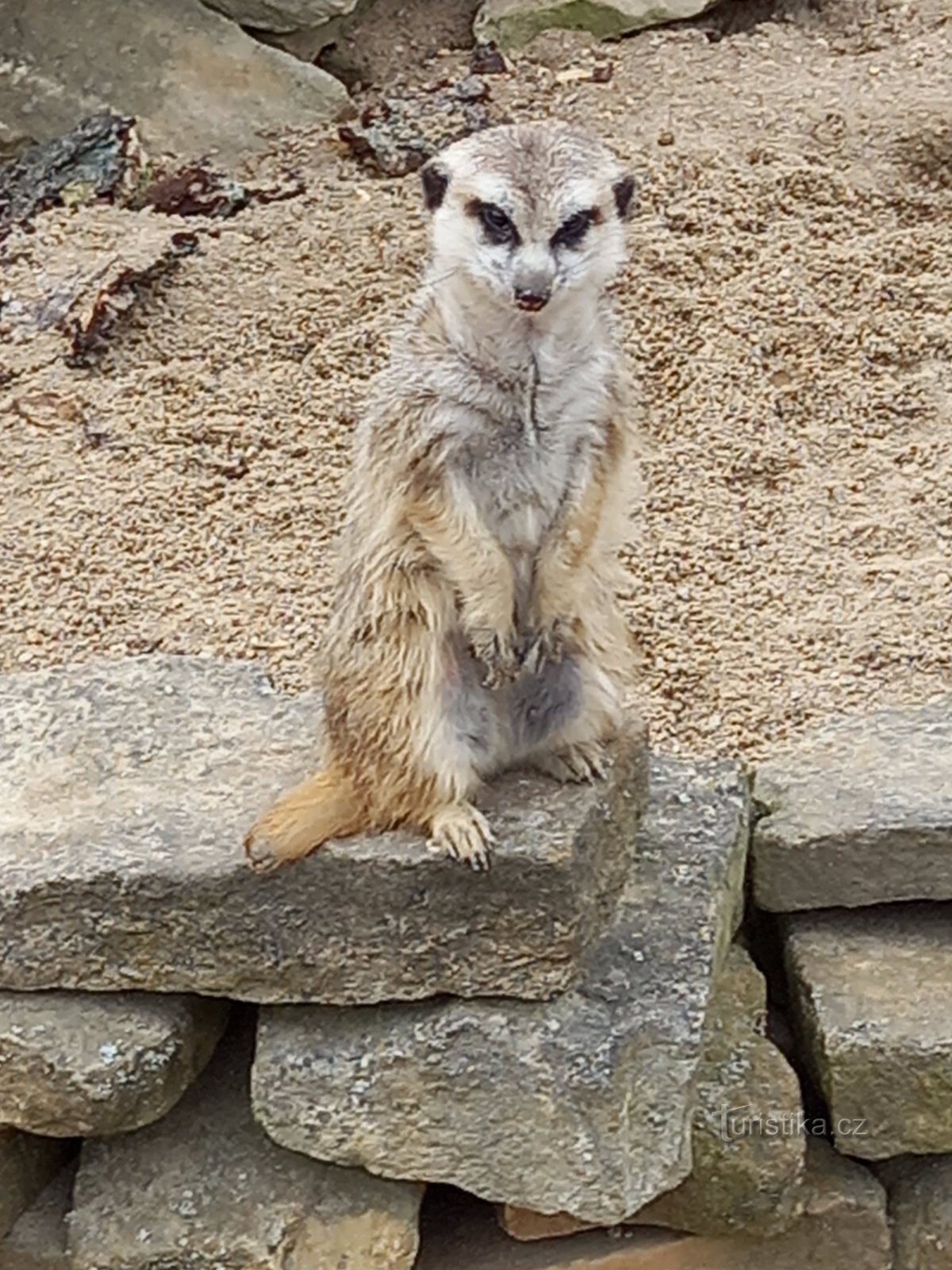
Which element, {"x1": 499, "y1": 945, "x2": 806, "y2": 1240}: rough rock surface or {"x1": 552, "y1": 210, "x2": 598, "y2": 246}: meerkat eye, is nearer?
{"x1": 552, "y1": 210, "x2": 598, "y2": 246}: meerkat eye

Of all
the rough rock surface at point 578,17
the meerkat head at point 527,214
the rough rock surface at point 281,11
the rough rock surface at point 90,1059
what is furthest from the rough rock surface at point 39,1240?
the rough rock surface at point 578,17

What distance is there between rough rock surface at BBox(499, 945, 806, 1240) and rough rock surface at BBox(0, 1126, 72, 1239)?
0.58 metres

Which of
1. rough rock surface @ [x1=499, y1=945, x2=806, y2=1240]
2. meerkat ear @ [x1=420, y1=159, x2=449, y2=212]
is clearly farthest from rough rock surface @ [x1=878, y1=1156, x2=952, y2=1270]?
meerkat ear @ [x1=420, y1=159, x2=449, y2=212]

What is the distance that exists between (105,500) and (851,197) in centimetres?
177

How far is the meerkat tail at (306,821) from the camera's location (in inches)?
89.3

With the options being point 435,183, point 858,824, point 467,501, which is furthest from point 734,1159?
point 435,183

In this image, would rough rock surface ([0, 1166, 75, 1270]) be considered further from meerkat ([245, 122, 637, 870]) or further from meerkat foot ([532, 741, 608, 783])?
meerkat foot ([532, 741, 608, 783])

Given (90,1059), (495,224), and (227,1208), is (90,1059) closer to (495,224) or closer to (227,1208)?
(227,1208)

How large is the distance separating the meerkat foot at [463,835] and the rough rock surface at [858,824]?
45cm

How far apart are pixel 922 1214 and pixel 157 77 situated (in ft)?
11.4

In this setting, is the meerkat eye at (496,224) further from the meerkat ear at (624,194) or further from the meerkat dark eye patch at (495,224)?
the meerkat ear at (624,194)

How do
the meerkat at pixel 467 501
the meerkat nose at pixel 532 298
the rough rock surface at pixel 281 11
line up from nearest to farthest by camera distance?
the meerkat nose at pixel 532 298 < the meerkat at pixel 467 501 < the rough rock surface at pixel 281 11

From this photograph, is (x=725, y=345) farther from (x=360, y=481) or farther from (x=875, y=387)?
(x=360, y=481)

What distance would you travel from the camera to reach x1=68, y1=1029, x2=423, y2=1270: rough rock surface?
7.82 ft
